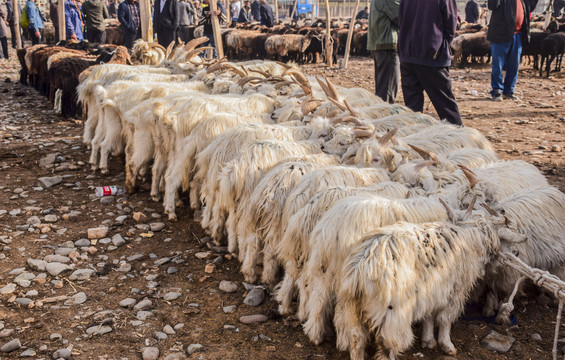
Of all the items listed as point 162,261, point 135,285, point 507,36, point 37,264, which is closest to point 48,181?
point 37,264

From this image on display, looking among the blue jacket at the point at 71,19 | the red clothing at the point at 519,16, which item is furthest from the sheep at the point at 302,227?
the blue jacket at the point at 71,19

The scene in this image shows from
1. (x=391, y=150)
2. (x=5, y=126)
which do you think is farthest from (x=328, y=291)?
(x=5, y=126)

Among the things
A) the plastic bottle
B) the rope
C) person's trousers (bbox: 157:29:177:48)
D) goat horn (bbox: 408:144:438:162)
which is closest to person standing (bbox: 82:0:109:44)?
person's trousers (bbox: 157:29:177:48)

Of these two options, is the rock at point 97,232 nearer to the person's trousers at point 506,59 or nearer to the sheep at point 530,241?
the sheep at point 530,241

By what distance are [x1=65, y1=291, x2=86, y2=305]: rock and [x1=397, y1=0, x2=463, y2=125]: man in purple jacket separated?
410 centimetres

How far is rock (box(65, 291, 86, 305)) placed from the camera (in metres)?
3.45

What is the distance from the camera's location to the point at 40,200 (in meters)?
5.36

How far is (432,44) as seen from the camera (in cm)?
554

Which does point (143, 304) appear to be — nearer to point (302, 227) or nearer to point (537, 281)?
point (302, 227)

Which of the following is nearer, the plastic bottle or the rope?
the rope

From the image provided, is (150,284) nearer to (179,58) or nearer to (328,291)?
(328,291)

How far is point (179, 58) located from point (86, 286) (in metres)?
4.43

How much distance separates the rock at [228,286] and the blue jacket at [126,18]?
9.51m

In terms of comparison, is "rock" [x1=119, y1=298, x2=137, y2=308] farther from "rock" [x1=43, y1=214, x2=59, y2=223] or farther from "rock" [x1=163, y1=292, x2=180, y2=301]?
"rock" [x1=43, y1=214, x2=59, y2=223]
